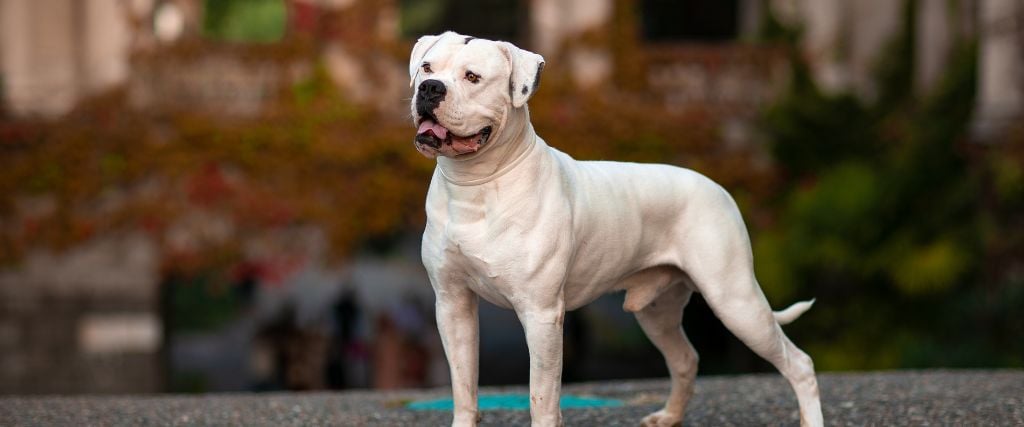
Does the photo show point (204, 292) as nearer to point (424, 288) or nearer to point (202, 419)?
point (424, 288)

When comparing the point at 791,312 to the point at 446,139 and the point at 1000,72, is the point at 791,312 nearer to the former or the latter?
A: the point at 446,139

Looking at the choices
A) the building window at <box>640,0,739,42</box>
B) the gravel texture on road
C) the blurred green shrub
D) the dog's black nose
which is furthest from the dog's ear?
the building window at <box>640,0,739,42</box>

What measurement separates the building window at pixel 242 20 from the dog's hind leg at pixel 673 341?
41.0ft

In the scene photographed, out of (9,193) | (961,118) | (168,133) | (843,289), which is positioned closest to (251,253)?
(168,133)

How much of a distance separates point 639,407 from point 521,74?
3024mm

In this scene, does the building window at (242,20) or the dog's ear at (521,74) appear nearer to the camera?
the dog's ear at (521,74)

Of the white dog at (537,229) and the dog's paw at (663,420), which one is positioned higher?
the white dog at (537,229)

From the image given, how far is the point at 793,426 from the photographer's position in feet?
22.6

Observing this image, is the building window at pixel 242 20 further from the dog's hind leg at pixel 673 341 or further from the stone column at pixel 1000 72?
the dog's hind leg at pixel 673 341

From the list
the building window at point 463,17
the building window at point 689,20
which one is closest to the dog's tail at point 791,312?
the building window at point 463,17

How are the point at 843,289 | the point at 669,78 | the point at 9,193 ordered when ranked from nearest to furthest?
the point at 843,289, the point at 9,193, the point at 669,78

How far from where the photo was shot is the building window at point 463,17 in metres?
18.1

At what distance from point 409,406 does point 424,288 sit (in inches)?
403

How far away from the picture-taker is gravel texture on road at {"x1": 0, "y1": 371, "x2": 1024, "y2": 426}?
697 cm
